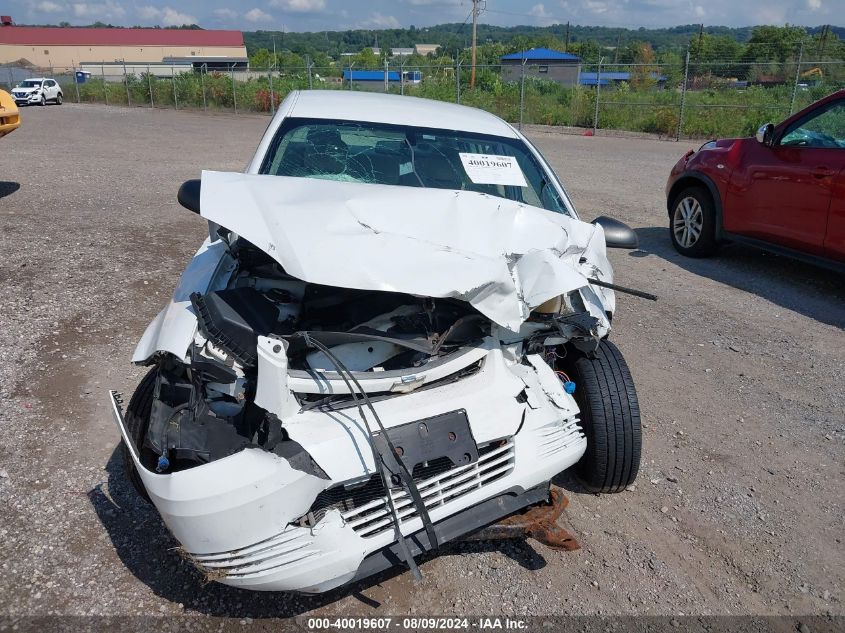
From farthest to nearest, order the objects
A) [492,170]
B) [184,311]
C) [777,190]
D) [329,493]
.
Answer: [777,190], [492,170], [184,311], [329,493]

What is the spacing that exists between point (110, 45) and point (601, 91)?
65.7 m

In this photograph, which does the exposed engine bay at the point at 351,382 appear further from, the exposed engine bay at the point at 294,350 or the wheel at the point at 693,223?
the wheel at the point at 693,223

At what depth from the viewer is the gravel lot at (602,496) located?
275cm

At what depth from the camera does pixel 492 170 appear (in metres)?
3.88

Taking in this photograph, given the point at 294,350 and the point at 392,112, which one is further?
the point at 392,112

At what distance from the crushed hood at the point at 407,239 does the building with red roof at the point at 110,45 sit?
70.3 meters

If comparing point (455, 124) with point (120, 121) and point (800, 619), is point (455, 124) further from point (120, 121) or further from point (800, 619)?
point (120, 121)

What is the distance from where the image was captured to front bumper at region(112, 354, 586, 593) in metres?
2.18

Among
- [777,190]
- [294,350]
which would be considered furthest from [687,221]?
[294,350]

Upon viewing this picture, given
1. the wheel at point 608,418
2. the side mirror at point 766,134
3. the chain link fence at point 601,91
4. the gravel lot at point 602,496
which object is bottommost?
the gravel lot at point 602,496

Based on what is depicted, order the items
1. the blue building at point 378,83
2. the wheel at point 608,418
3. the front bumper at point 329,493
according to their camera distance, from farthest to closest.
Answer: the blue building at point 378,83, the wheel at point 608,418, the front bumper at point 329,493

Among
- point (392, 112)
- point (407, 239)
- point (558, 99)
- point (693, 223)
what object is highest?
point (558, 99)

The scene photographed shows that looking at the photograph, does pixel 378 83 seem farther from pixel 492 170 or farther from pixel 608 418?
pixel 608 418

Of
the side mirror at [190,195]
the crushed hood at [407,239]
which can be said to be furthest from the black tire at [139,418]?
the side mirror at [190,195]
